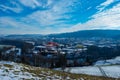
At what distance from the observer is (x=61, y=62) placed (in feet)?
248

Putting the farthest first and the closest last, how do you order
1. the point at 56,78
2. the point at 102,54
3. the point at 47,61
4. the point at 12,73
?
the point at 102,54
the point at 47,61
the point at 56,78
the point at 12,73

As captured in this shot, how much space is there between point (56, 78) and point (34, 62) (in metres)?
61.1

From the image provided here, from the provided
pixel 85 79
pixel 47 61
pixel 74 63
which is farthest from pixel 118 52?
pixel 85 79

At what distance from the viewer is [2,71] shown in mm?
18141

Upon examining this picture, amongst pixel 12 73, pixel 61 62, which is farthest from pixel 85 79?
pixel 61 62

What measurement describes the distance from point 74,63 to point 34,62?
1579 cm

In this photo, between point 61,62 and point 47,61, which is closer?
point 61,62

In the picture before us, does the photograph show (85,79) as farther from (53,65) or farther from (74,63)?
(74,63)

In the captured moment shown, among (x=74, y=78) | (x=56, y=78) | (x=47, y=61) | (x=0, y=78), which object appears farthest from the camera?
(x=47, y=61)

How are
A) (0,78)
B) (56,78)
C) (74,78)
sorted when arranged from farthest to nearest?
(74,78)
(56,78)
(0,78)

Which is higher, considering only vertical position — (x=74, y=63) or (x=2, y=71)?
(x=2, y=71)

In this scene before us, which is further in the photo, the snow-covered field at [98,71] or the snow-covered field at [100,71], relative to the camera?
the snow-covered field at [98,71]

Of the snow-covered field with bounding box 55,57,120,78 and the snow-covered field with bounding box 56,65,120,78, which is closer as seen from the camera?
the snow-covered field with bounding box 56,65,120,78

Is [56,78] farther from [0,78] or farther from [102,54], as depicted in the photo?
[102,54]
